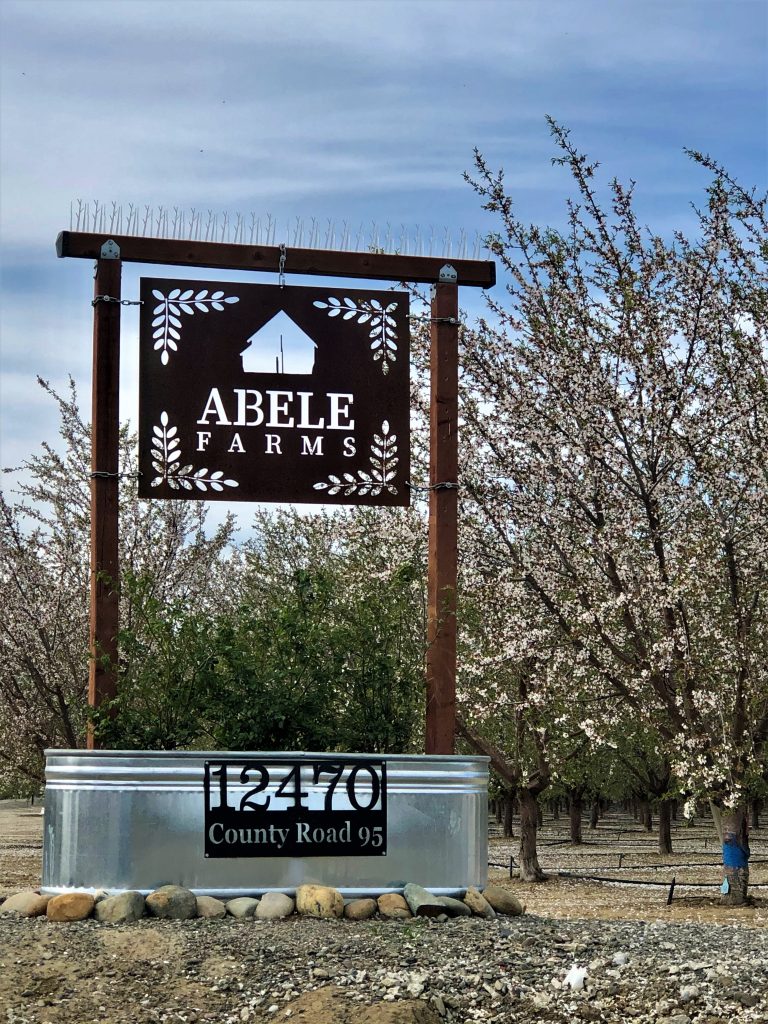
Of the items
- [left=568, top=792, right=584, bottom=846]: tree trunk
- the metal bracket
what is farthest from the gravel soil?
[left=568, top=792, right=584, bottom=846]: tree trunk

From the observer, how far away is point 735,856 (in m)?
18.8

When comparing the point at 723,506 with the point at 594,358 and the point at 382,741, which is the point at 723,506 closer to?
the point at 594,358

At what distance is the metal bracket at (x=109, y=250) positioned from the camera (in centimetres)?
984

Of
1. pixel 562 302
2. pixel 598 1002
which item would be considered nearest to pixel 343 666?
pixel 598 1002

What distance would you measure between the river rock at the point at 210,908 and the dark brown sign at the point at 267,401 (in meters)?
Result: 3.10

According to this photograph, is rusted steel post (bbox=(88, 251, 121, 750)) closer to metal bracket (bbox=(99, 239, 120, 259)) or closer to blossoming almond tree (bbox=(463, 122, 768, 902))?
metal bracket (bbox=(99, 239, 120, 259))

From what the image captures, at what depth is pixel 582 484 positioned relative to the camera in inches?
659

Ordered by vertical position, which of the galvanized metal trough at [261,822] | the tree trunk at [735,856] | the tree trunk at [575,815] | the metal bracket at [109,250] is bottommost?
the tree trunk at [575,815]

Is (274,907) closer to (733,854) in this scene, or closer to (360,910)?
(360,910)

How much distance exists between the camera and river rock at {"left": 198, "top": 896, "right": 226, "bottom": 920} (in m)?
8.41

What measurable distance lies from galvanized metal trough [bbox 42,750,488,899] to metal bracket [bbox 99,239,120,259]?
388 cm

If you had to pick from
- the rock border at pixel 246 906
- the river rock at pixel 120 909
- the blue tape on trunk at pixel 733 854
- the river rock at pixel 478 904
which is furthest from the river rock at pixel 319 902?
the blue tape on trunk at pixel 733 854

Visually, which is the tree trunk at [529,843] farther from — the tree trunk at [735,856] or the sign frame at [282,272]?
the sign frame at [282,272]

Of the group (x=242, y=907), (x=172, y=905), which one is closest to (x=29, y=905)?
(x=172, y=905)
